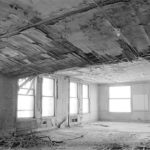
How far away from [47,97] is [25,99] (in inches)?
Result: 48.2

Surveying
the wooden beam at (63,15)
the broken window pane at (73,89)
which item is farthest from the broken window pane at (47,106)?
the wooden beam at (63,15)

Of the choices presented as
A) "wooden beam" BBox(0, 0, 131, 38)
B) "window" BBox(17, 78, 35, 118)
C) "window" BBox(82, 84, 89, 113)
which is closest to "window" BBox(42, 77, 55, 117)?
"window" BBox(17, 78, 35, 118)

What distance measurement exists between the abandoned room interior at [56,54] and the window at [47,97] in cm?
4

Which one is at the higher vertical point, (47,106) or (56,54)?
(56,54)

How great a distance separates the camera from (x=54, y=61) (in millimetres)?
5137

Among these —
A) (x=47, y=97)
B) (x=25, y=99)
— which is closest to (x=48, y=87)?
(x=47, y=97)

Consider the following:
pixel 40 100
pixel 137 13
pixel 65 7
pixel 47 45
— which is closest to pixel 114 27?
pixel 137 13

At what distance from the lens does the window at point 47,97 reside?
8.41 m

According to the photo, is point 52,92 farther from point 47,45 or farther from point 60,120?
point 47,45

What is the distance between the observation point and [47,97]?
8.55 meters

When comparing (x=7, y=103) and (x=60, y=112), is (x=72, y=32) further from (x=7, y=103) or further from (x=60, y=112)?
(x=60, y=112)

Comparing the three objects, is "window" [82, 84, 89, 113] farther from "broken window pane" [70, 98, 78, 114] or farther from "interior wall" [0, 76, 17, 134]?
"interior wall" [0, 76, 17, 134]

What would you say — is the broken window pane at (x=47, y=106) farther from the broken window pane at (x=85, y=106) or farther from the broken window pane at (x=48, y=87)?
the broken window pane at (x=85, y=106)

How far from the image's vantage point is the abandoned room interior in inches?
117
